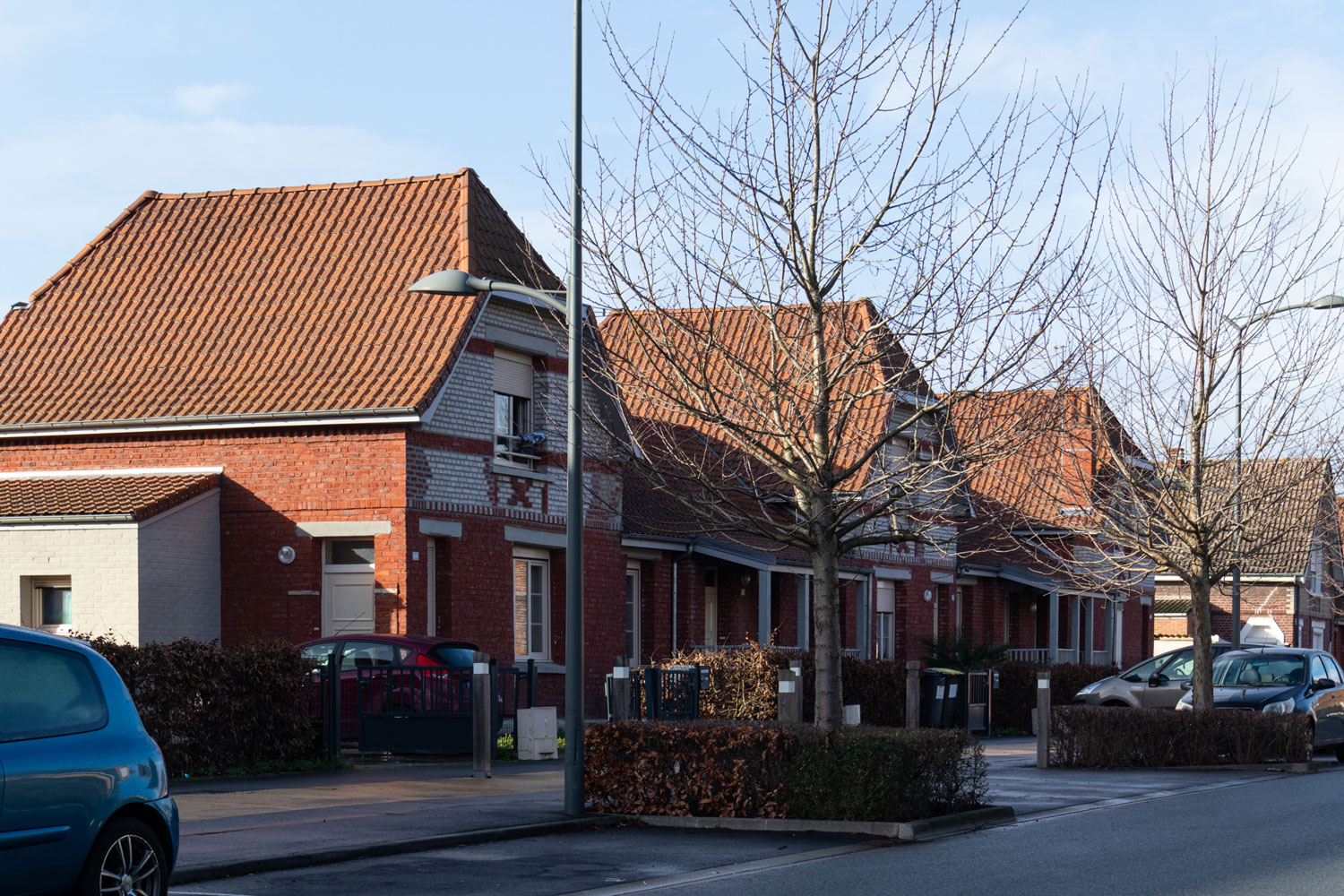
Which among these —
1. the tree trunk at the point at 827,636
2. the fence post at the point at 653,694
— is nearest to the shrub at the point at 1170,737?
the fence post at the point at 653,694

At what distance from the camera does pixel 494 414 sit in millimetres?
26000

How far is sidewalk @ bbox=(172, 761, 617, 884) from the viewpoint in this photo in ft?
37.8

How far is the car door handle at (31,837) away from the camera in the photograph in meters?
7.86

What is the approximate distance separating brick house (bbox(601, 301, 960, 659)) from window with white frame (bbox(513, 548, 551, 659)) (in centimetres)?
186

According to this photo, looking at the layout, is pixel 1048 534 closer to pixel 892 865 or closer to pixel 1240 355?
pixel 1240 355

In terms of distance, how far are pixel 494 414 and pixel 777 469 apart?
12.4 meters

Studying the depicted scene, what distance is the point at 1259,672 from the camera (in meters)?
24.3

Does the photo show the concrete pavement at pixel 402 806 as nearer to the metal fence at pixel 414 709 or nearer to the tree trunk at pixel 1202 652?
the metal fence at pixel 414 709

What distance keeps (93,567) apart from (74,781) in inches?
606

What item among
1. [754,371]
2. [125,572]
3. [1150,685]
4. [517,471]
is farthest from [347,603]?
[1150,685]

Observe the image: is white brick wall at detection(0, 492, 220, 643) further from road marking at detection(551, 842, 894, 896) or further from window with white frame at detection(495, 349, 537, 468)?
road marking at detection(551, 842, 894, 896)

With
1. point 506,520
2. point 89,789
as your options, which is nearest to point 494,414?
point 506,520

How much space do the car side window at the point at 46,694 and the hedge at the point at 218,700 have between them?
7541 mm

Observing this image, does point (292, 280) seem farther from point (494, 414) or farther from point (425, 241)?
point (494, 414)
